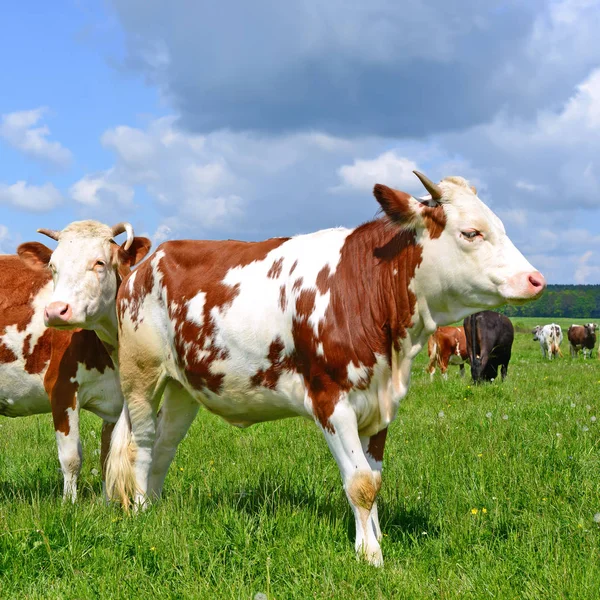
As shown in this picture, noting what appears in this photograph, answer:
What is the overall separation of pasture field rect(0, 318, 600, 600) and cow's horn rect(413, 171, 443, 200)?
88.6 inches

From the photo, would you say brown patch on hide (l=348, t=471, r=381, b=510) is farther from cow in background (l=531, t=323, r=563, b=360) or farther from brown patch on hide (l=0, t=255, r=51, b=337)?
cow in background (l=531, t=323, r=563, b=360)

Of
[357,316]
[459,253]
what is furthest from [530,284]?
[357,316]

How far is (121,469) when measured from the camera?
5.94 metres

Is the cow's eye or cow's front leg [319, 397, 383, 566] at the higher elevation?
the cow's eye

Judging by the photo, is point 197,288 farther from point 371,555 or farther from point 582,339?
point 582,339

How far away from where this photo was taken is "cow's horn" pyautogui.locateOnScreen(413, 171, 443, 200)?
14.5 ft

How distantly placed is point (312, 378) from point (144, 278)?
2.06 meters

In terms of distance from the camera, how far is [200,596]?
150 inches

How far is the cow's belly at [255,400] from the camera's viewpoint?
15.5 feet

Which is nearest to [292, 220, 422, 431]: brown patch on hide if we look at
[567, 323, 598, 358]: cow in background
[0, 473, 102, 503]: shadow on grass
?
[0, 473, 102, 503]: shadow on grass

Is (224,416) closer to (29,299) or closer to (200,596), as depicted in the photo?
(200,596)

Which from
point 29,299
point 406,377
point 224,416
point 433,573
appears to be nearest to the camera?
point 433,573

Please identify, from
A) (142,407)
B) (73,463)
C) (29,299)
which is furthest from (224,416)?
(29,299)

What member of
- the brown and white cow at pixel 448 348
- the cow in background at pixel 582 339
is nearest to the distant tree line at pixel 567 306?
the cow in background at pixel 582 339
